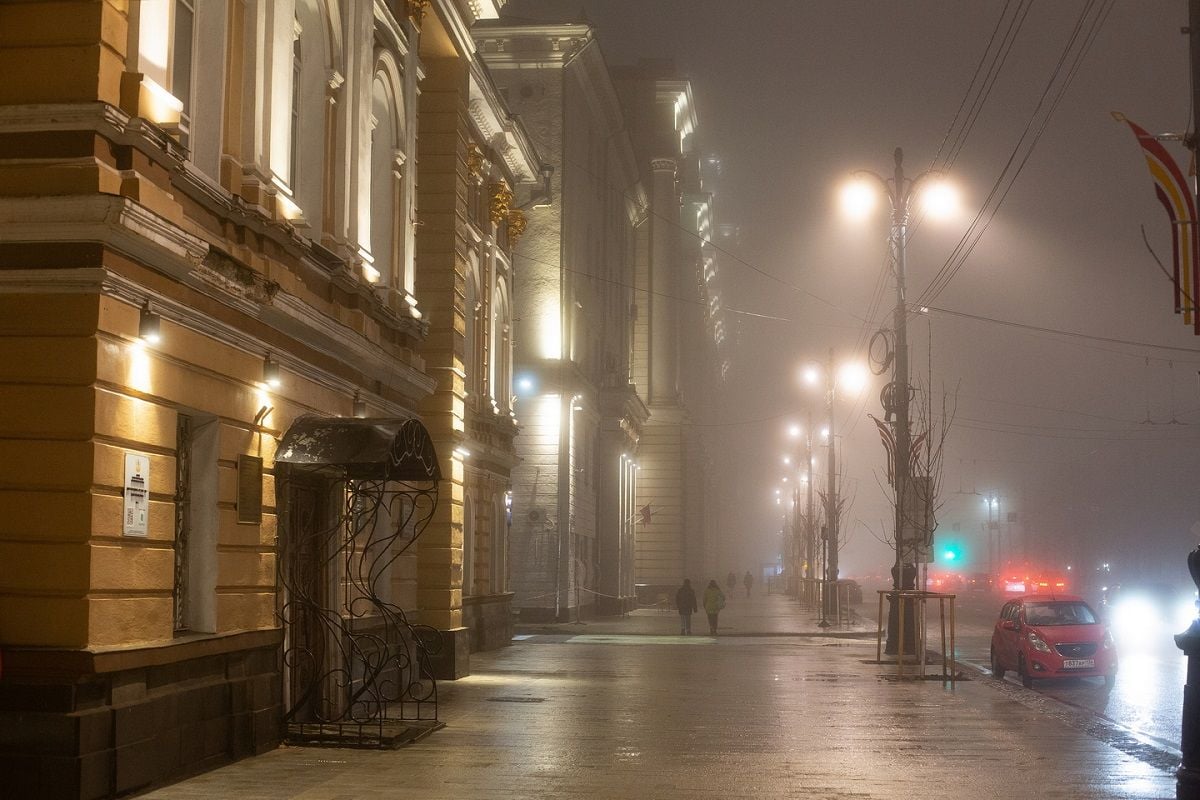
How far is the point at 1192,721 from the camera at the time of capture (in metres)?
10.3

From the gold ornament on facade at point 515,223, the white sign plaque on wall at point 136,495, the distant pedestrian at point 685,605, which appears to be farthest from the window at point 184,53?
the distant pedestrian at point 685,605

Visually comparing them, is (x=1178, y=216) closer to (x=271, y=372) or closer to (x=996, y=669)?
(x=271, y=372)

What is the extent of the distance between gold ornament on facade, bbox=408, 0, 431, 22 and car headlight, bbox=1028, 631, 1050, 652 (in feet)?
49.5

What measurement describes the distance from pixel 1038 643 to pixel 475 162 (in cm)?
1493

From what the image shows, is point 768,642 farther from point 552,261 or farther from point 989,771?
point 989,771

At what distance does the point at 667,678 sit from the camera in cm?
2672

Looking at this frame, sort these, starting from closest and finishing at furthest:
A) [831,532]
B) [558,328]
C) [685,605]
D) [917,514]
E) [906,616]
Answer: [917,514], [906,616], [685,605], [558,328], [831,532]

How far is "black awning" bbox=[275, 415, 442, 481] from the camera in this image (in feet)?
50.6

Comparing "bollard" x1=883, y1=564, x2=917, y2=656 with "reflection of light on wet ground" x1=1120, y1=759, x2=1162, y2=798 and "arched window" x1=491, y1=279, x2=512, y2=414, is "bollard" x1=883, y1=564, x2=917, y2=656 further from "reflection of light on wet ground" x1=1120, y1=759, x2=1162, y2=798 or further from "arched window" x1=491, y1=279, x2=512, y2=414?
"reflection of light on wet ground" x1=1120, y1=759, x2=1162, y2=798

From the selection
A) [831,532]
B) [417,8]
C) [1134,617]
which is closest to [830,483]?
[831,532]

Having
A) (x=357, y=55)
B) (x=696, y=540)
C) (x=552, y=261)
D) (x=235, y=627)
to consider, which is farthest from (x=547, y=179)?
(x=696, y=540)

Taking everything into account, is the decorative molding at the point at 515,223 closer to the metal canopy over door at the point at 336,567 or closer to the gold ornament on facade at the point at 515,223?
the gold ornament on facade at the point at 515,223

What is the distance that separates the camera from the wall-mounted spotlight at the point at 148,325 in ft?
39.2

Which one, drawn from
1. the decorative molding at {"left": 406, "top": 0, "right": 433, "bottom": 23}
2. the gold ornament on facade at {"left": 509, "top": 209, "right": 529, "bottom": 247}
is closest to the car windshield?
the decorative molding at {"left": 406, "top": 0, "right": 433, "bottom": 23}
